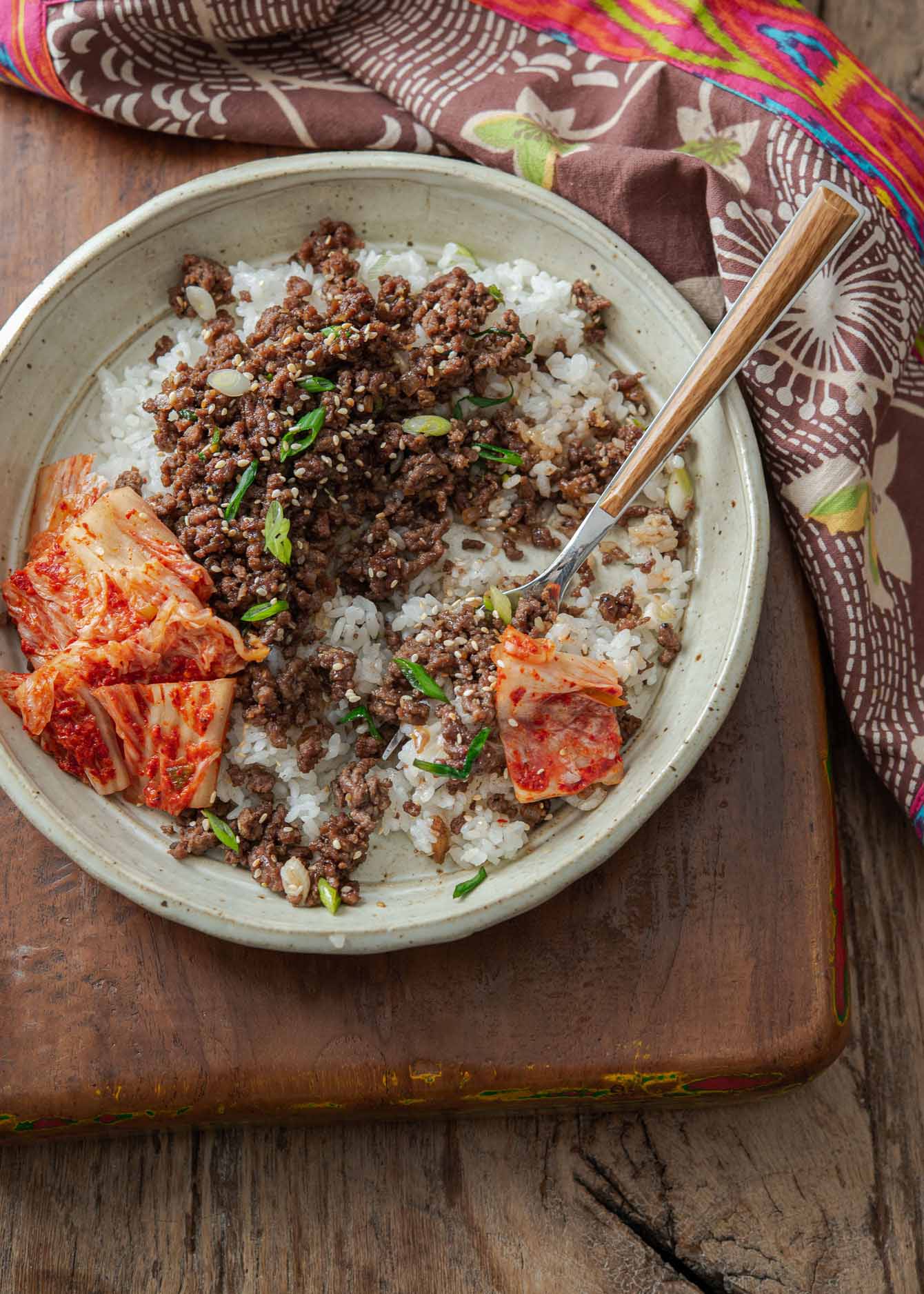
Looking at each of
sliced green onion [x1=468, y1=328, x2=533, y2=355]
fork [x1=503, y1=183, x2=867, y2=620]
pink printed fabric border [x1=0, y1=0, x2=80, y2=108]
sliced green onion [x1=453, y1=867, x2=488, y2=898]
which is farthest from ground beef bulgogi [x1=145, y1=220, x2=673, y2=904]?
pink printed fabric border [x1=0, y1=0, x2=80, y2=108]

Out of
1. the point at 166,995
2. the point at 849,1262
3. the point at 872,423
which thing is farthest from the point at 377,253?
the point at 849,1262

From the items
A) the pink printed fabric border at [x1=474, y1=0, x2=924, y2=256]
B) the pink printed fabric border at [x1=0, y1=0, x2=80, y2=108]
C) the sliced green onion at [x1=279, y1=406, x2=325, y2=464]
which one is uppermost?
the pink printed fabric border at [x1=474, y1=0, x2=924, y2=256]

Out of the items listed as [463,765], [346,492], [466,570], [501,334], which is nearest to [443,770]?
[463,765]

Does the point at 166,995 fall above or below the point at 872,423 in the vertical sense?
below

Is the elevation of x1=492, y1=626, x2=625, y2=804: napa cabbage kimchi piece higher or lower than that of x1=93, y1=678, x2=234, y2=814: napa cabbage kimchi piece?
higher

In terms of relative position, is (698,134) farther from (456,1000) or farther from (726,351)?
(456,1000)

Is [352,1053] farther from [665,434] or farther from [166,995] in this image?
[665,434]

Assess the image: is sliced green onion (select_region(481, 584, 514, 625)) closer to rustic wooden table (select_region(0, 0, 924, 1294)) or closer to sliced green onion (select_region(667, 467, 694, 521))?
sliced green onion (select_region(667, 467, 694, 521))
